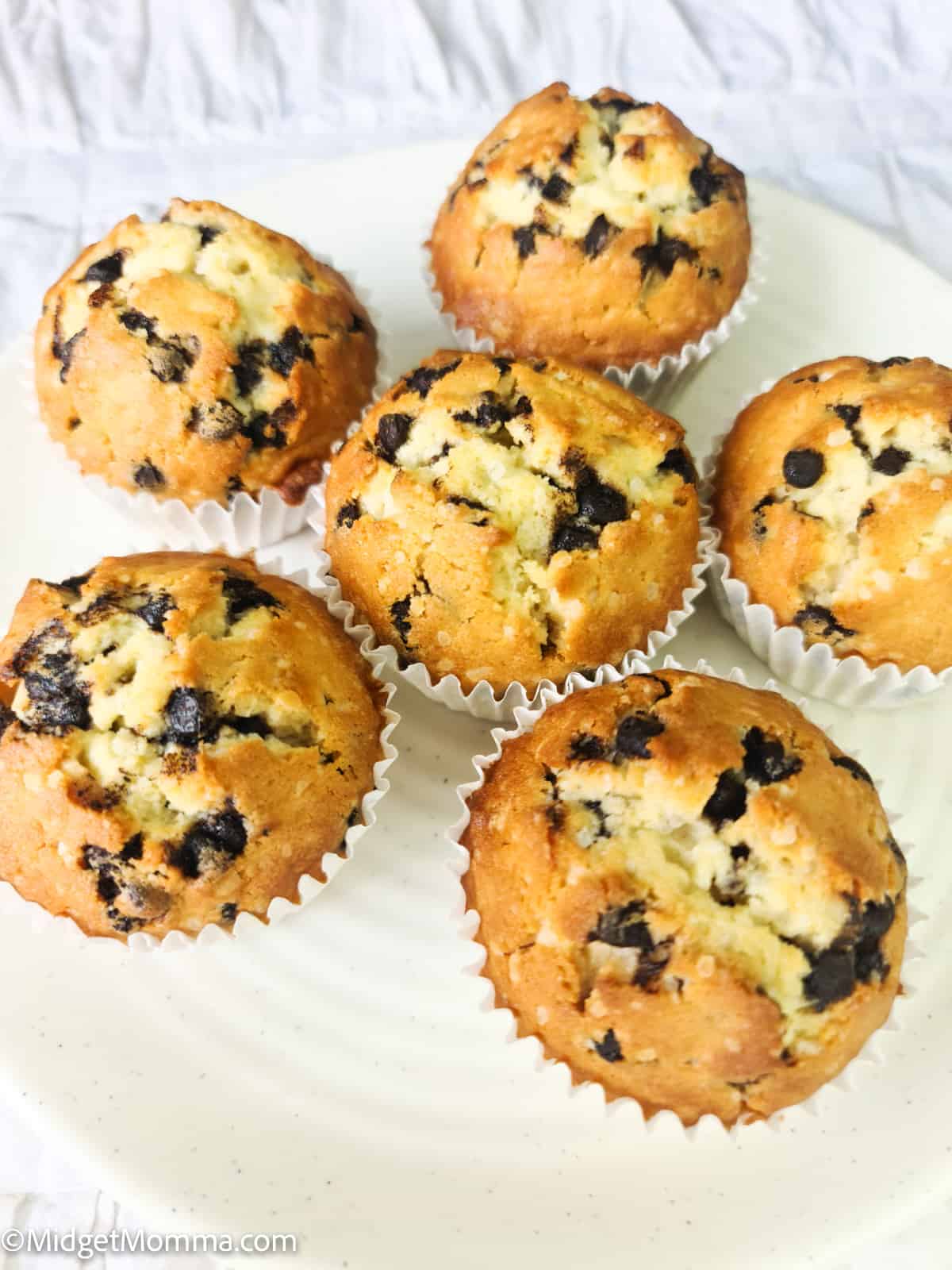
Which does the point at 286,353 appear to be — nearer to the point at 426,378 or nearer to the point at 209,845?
the point at 426,378

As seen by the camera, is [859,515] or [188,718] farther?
[859,515]

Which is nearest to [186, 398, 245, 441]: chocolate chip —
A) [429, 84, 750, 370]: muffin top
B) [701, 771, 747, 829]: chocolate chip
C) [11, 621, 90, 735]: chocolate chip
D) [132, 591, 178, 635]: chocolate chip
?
[132, 591, 178, 635]: chocolate chip

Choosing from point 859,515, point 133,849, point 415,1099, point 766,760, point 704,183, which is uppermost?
point 704,183

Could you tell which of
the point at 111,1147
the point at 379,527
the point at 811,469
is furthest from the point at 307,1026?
the point at 811,469

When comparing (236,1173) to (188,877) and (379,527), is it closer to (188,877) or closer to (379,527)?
(188,877)

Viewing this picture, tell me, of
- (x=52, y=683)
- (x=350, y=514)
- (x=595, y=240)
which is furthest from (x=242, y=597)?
(x=595, y=240)

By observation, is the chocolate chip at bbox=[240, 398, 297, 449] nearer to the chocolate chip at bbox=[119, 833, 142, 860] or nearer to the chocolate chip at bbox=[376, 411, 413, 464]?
the chocolate chip at bbox=[376, 411, 413, 464]

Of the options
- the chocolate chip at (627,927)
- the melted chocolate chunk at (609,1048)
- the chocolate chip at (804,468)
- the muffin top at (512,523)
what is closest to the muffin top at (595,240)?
the muffin top at (512,523)
